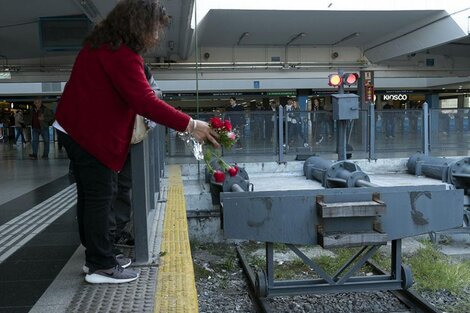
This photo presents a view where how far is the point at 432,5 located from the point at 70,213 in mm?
15187

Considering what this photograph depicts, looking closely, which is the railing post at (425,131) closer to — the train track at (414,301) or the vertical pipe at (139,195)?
the train track at (414,301)

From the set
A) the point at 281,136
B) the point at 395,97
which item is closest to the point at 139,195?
the point at 281,136

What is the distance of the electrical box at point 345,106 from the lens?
1152cm

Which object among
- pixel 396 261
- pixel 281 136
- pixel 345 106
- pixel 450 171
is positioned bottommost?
pixel 396 261

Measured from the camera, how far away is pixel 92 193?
2.91 meters

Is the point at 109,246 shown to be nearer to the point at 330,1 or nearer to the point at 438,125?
the point at 438,125

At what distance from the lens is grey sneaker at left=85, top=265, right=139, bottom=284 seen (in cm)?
309

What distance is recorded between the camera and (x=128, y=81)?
8.79 feet

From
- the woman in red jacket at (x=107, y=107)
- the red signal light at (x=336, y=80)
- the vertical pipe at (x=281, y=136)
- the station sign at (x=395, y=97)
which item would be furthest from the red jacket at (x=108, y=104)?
the station sign at (x=395, y=97)

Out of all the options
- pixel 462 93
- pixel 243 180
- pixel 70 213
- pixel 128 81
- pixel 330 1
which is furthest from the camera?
pixel 462 93

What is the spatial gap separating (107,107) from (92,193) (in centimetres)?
52

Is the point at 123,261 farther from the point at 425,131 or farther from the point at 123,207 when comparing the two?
the point at 425,131

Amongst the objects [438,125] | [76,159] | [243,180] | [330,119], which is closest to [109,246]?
[76,159]

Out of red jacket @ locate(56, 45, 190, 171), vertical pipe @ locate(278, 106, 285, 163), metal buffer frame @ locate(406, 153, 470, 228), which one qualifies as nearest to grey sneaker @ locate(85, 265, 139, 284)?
red jacket @ locate(56, 45, 190, 171)
